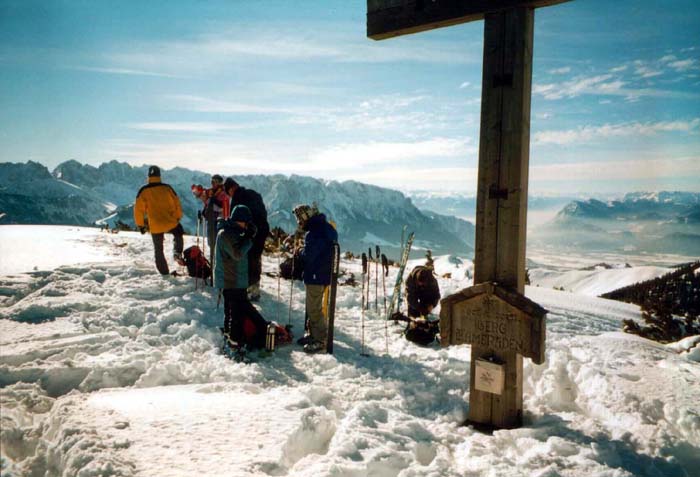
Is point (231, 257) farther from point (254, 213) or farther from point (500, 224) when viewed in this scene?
point (500, 224)

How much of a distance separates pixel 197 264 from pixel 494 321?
6111mm

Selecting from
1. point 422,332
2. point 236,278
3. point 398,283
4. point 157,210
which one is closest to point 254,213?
point 236,278

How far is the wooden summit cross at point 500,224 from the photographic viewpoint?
3469 mm

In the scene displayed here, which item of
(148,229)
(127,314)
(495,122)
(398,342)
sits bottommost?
(398,342)

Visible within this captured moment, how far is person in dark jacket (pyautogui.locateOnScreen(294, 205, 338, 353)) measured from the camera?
593cm

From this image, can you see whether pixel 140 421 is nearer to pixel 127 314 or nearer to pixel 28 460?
pixel 28 460

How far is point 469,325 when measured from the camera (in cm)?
381

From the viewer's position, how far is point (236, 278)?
561cm

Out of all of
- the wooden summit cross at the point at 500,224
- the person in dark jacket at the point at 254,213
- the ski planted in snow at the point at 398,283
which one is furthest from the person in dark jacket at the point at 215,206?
the wooden summit cross at the point at 500,224

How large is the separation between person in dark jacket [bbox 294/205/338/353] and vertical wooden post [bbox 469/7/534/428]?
8.69 feet

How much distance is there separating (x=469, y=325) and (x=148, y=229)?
7.04m

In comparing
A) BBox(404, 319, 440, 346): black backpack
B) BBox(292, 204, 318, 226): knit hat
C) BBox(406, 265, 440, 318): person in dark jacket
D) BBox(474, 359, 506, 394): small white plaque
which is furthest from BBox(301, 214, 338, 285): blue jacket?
BBox(474, 359, 506, 394): small white plaque

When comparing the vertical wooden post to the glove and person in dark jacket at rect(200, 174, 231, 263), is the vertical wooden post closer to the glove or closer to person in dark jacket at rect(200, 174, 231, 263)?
the glove

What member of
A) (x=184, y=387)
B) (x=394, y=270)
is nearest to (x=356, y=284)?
(x=394, y=270)
